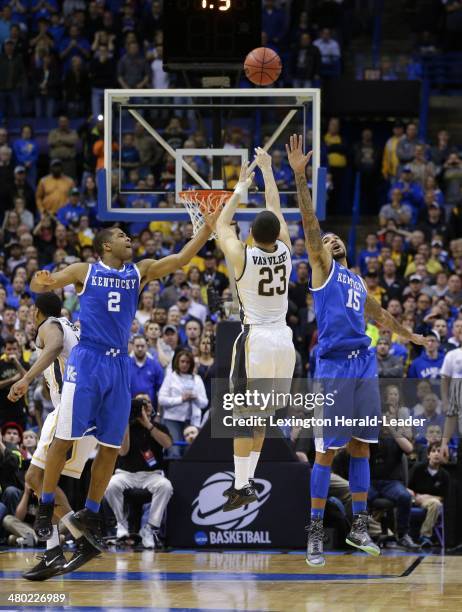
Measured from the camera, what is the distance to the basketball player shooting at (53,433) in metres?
10.3

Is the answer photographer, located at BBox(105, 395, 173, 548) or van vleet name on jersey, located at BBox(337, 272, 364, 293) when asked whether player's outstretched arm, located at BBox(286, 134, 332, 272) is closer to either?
van vleet name on jersey, located at BBox(337, 272, 364, 293)

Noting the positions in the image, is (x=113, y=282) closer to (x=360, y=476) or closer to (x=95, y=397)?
(x=95, y=397)

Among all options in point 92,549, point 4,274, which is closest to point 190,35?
point 92,549

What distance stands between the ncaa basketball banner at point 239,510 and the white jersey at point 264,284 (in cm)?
367

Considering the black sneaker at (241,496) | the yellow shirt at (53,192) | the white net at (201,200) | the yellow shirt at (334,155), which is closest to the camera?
the black sneaker at (241,496)

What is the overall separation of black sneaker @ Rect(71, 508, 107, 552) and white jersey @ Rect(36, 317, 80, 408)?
47.1 inches

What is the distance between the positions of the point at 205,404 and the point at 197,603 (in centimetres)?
537

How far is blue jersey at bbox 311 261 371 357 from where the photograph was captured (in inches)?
425

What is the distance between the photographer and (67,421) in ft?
33.7

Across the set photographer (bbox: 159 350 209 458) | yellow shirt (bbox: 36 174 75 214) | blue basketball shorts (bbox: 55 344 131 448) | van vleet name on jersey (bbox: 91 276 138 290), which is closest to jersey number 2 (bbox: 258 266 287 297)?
van vleet name on jersey (bbox: 91 276 138 290)

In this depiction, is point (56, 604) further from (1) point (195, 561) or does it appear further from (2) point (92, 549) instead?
(1) point (195, 561)

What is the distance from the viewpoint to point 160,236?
63.2 ft

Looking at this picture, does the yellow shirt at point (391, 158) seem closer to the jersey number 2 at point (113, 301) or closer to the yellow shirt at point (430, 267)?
the yellow shirt at point (430, 267)

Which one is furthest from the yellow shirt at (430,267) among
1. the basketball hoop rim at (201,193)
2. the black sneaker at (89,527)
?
the black sneaker at (89,527)
